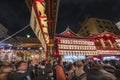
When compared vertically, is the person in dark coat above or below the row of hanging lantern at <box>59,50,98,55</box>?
below

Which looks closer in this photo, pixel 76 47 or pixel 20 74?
pixel 20 74

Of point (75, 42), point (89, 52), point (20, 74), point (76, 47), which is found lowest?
point (20, 74)

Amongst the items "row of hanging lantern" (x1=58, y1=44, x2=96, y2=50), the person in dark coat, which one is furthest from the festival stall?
the person in dark coat

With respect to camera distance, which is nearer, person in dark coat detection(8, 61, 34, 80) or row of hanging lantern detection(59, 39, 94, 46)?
person in dark coat detection(8, 61, 34, 80)

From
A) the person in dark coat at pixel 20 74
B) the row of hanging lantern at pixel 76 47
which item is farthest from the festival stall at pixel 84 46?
the person in dark coat at pixel 20 74

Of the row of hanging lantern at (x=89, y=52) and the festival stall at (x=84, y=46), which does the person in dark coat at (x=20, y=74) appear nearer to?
the festival stall at (x=84, y=46)

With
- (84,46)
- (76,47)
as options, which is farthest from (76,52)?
(84,46)

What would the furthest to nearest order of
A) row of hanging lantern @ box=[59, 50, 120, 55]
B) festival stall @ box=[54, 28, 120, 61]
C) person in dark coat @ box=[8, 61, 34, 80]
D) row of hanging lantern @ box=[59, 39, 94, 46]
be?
row of hanging lantern @ box=[59, 39, 94, 46], festival stall @ box=[54, 28, 120, 61], row of hanging lantern @ box=[59, 50, 120, 55], person in dark coat @ box=[8, 61, 34, 80]

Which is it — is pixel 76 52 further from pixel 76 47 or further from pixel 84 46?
pixel 84 46

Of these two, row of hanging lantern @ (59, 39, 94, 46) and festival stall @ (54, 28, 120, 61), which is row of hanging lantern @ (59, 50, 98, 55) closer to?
festival stall @ (54, 28, 120, 61)

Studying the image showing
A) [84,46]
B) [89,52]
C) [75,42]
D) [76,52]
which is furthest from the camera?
[84,46]

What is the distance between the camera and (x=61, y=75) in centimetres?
458

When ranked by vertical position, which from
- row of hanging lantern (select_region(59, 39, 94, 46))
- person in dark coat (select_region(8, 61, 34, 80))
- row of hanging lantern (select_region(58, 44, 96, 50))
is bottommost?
person in dark coat (select_region(8, 61, 34, 80))

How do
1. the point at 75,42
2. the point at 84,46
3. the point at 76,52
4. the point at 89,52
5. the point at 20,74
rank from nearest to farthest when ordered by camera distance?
the point at 20,74, the point at 76,52, the point at 75,42, the point at 89,52, the point at 84,46
